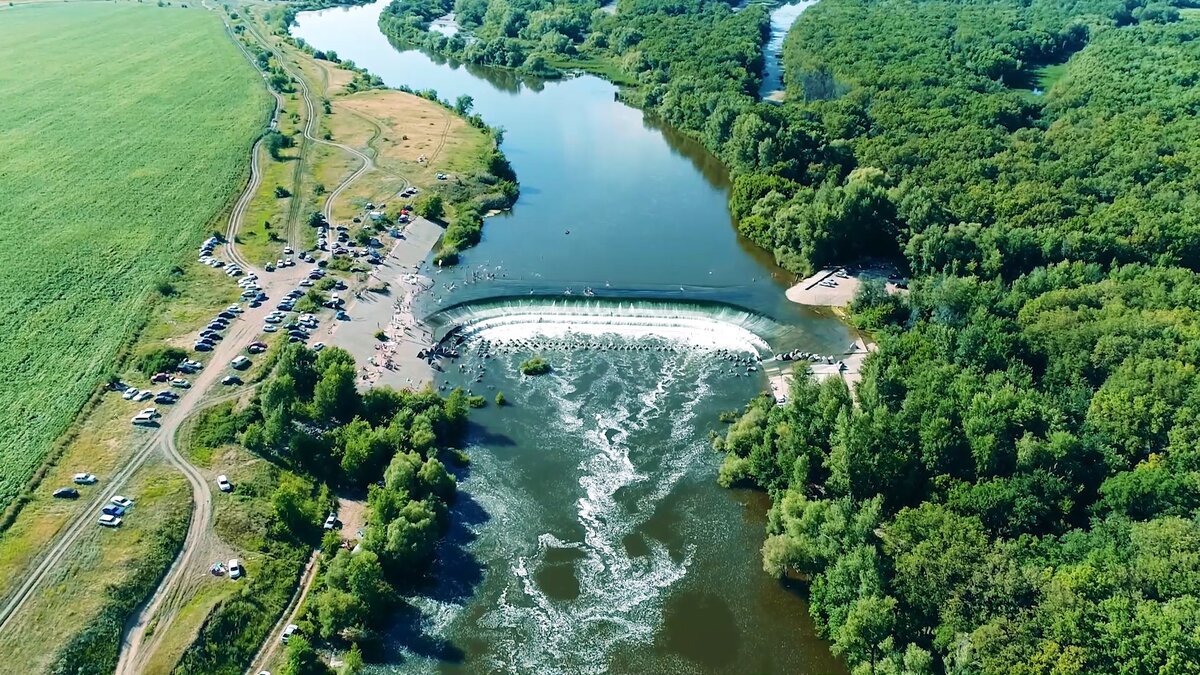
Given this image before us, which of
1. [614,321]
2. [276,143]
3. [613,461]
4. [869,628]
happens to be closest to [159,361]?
[613,461]

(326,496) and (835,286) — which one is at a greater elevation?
(835,286)

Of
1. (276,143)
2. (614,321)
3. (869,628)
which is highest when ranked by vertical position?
(276,143)

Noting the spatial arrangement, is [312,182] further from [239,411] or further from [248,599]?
[248,599]

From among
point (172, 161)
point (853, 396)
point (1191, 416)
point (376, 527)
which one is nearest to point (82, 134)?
point (172, 161)

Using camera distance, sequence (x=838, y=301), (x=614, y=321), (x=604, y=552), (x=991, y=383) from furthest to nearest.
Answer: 1. (x=838, y=301)
2. (x=614, y=321)
3. (x=991, y=383)
4. (x=604, y=552)

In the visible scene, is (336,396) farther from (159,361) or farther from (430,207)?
(430,207)

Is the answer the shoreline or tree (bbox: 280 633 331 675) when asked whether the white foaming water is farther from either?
tree (bbox: 280 633 331 675)

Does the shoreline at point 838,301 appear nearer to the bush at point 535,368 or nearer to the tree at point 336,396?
the bush at point 535,368
